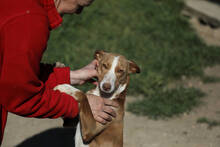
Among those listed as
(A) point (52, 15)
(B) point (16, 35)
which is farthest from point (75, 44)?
(B) point (16, 35)

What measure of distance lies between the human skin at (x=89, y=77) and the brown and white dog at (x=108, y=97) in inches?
2.8

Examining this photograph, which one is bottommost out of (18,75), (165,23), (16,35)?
(165,23)

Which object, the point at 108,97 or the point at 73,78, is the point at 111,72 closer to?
the point at 108,97

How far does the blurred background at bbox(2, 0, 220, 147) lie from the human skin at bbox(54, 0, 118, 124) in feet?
5.23

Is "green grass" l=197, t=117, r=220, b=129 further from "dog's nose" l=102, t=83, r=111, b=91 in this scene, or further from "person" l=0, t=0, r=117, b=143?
"person" l=0, t=0, r=117, b=143

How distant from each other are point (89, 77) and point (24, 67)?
1.46 meters

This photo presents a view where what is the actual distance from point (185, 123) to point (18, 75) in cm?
378

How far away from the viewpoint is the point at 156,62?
6898 mm

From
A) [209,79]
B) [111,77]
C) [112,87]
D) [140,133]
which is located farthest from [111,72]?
[209,79]

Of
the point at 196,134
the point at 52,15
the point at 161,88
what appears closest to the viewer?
the point at 52,15

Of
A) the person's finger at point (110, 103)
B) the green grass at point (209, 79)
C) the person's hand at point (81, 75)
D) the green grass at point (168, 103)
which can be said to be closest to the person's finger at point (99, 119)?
the person's finger at point (110, 103)

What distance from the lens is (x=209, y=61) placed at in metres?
7.32

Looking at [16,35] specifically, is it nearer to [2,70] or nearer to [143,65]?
[2,70]

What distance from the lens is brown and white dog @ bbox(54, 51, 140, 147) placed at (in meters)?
2.95
